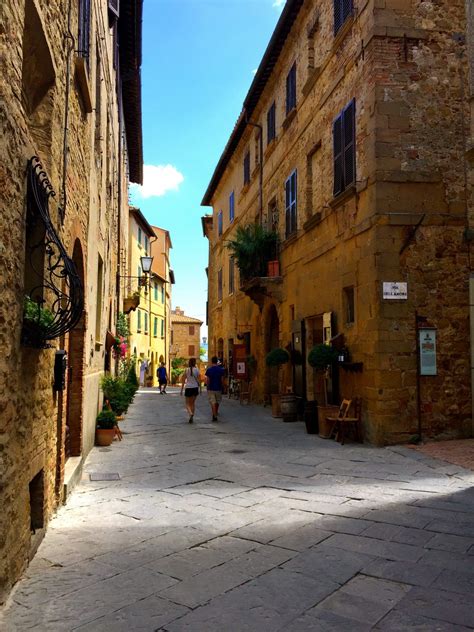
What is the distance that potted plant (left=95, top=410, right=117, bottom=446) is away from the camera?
9602mm

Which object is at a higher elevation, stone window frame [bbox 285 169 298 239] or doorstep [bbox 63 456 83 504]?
stone window frame [bbox 285 169 298 239]

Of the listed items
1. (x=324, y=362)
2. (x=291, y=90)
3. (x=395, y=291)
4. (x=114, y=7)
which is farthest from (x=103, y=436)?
(x=291, y=90)

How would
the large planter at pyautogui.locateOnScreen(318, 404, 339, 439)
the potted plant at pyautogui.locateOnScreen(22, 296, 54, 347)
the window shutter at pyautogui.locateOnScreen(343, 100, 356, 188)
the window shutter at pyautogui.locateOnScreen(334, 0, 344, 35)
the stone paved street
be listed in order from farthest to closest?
the window shutter at pyautogui.locateOnScreen(334, 0, 344, 35) → the window shutter at pyautogui.locateOnScreen(343, 100, 356, 188) → the large planter at pyautogui.locateOnScreen(318, 404, 339, 439) → the potted plant at pyautogui.locateOnScreen(22, 296, 54, 347) → the stone paved street

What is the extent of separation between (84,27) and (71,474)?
5372 mm

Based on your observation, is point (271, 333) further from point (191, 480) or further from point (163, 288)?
point (163, 288)

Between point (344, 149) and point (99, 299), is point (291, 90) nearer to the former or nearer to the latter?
point (344, 149)

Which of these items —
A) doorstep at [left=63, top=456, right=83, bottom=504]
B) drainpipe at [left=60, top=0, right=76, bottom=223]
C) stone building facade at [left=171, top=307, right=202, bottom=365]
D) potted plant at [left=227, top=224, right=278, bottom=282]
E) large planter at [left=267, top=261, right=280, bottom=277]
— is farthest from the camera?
stone building facade at [left=171, top=307, right=202, bottom=365]

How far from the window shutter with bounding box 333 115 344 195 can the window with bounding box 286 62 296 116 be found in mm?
3581

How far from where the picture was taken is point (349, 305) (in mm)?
10867

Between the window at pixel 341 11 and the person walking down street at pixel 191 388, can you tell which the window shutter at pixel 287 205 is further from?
the person walking down street at pixel 191 388

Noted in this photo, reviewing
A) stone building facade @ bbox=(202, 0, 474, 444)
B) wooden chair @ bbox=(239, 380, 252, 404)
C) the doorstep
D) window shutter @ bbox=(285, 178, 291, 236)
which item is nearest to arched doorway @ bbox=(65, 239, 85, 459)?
the doorstep

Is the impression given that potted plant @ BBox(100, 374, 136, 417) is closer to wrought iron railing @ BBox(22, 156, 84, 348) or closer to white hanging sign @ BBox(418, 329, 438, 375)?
white hanging sign @ BBox(418, 329, 438, 375)

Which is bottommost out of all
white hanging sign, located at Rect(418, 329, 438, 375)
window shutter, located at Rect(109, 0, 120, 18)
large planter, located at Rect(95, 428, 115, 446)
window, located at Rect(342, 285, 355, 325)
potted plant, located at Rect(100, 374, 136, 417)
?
large planter, located at Rect(95, 428, 115, 446)

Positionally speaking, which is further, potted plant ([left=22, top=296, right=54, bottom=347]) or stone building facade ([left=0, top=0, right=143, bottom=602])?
potted plant ([left=22, top=296, right=54, bottom=347])
